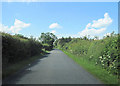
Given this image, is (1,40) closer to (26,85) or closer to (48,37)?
(26,85)

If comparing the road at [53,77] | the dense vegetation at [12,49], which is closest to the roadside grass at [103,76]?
the road at [53,77]

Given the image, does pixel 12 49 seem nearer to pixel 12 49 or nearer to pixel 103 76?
pixel 12 49

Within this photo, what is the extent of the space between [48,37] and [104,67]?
3049 inches

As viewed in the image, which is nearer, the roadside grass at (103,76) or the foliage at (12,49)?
the roadside grass at (103,76)

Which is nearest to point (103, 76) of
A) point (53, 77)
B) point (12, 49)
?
point (53, 77)

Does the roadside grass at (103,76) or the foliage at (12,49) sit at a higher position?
the foliage at (12,49)

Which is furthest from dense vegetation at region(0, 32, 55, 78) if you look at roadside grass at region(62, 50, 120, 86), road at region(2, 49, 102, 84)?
roadside grass at region(62, 50, 120, 86)

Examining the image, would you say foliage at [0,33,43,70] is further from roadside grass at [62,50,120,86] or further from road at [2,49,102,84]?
roadside grass at [62,50,120,86]

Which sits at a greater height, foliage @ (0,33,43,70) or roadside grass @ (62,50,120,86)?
foliage @ (0,33,43,70)

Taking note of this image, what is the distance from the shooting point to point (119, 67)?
641cm

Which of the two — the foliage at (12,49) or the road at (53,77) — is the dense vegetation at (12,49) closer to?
the foliage at (12,49)

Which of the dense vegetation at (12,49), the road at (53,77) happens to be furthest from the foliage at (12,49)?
the road at (53,77)

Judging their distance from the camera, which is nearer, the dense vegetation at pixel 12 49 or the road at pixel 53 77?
the road at pixel 53 77

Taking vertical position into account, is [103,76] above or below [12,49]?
below
